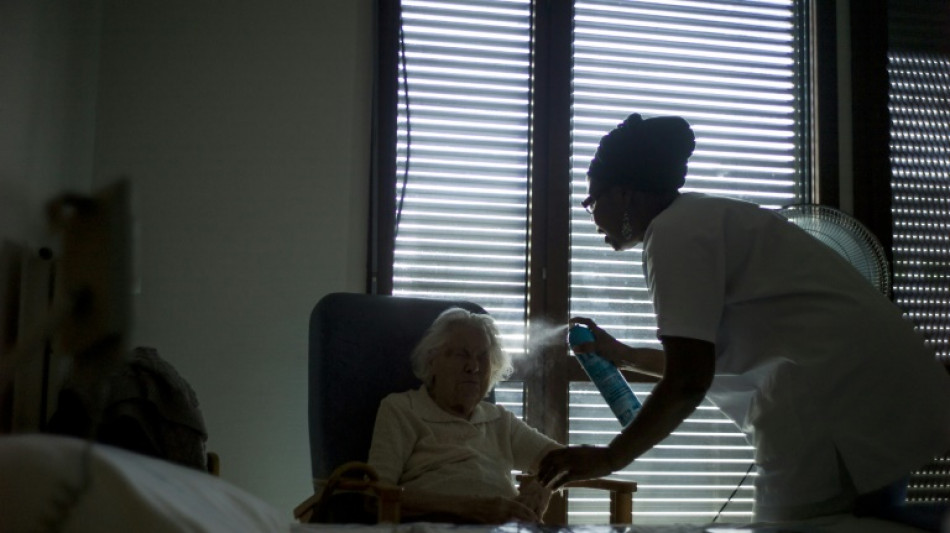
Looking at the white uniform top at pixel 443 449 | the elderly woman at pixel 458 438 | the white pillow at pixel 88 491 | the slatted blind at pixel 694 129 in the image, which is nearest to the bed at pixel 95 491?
the white pillow at pixel 88 491

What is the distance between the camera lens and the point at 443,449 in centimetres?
219

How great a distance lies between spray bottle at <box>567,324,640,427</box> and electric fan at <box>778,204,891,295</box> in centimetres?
78

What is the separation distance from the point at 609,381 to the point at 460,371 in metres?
0.42

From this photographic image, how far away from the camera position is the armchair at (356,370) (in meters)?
2.28

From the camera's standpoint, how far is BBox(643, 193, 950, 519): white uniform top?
148 centimetres

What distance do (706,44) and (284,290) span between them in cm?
179

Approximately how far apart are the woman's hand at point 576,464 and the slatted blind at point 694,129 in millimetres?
1423

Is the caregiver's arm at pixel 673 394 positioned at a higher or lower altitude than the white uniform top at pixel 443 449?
higher

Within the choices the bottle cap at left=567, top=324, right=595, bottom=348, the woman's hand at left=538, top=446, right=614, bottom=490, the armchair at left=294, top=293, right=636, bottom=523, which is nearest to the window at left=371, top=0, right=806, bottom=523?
the armchair at left=294, top=293, right=636, bottom=523

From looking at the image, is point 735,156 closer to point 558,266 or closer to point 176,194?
point 558,266

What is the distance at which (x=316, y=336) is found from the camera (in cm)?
238

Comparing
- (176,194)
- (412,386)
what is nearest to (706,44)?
(412,386)

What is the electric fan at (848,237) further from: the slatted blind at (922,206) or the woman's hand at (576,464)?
the woman's hand at (576,464)

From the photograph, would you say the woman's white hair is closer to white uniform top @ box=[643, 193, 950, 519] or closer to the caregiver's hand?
the caregiver's hand
